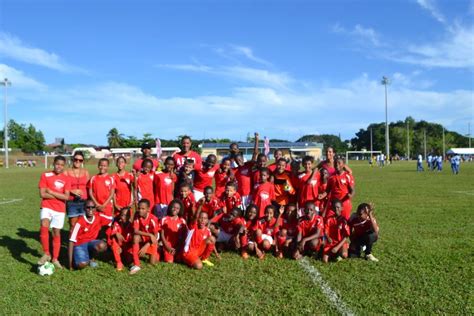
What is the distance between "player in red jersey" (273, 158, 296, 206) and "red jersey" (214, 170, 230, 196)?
0.88m

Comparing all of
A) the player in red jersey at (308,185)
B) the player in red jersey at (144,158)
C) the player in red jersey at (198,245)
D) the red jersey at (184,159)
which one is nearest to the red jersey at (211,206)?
the player in red jersey at (198,245)

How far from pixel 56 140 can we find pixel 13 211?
137 m

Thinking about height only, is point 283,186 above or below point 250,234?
above

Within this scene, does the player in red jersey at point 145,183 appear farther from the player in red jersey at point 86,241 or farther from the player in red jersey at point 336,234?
the player in red jersey at point 336,234

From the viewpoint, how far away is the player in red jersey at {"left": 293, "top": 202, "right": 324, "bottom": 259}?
616 centimetres

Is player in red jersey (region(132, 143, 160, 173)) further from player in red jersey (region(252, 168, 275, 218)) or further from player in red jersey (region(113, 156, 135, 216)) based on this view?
player in red jersey (region(252, 168, 275, 218))

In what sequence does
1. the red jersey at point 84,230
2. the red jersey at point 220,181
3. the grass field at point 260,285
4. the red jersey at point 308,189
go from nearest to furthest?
the grass field at point 260,285
the red jersey at point 84,230
the red jersey at point 308,189
the red jersey at point 220,181

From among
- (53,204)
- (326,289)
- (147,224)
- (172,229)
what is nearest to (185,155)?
(172,229)

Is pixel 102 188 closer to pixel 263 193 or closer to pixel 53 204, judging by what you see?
pixel 53 204

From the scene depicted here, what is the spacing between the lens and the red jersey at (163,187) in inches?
273

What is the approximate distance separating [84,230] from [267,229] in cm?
277

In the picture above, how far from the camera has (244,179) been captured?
7.35 meters

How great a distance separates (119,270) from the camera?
566cm

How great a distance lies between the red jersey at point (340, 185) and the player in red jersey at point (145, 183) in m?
3.08
